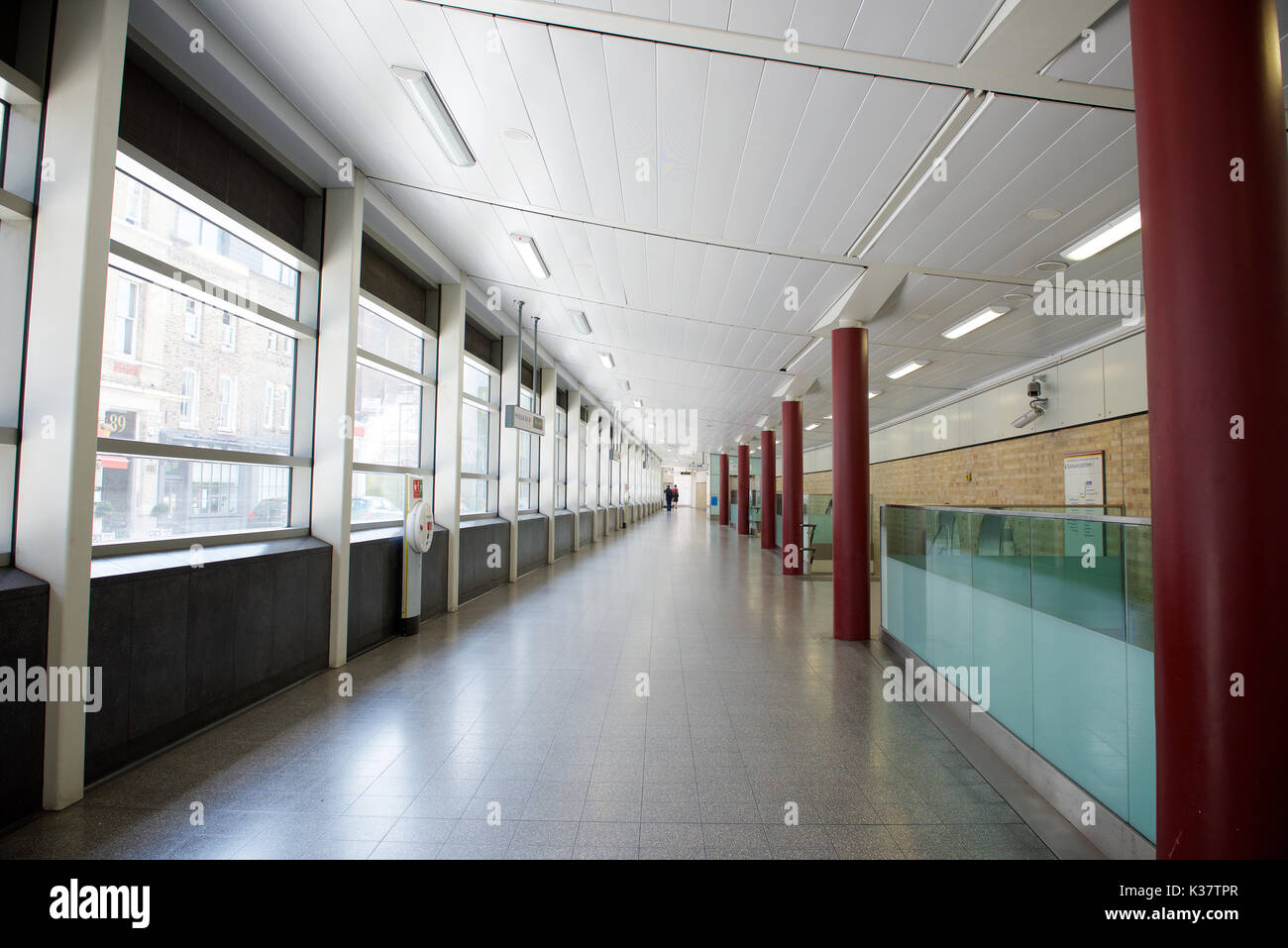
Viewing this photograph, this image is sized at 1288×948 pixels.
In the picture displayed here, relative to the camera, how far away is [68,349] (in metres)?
2.79

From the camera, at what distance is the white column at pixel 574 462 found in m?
14.7

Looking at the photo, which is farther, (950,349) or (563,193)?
(950,349)

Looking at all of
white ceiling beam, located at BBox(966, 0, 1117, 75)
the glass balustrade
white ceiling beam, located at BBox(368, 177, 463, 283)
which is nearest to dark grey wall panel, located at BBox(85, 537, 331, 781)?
white ceiling beam, located at BBox(368, 177, 463, 283)

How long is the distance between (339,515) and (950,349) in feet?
25.7

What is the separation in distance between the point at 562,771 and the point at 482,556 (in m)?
5.74

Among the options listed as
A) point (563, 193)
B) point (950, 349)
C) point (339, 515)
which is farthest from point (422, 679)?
point (950, 349)

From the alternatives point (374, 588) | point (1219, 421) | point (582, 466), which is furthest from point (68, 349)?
point (582, 466)

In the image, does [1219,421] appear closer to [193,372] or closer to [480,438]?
[193,372]

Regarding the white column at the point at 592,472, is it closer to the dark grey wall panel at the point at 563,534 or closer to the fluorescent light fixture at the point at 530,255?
the dark grey wall panel at the point at 563,534

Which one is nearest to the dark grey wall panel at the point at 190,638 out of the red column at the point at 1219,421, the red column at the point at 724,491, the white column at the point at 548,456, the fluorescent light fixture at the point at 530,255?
the fluorescent light fixture at the point at 530,255

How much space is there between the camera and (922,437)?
14.5m
